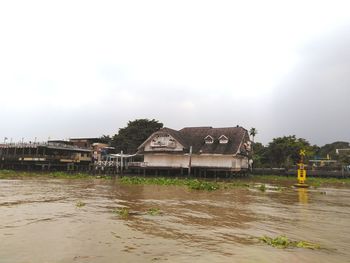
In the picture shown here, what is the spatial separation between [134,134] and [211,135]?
18585 mm

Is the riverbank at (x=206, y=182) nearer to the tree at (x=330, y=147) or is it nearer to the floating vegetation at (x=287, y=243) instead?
the floating vegetation at (x=287, y=243)

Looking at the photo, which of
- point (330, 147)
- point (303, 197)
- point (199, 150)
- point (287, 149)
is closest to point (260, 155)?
point (287, 149)

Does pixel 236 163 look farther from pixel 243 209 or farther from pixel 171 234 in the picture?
pixel 171 234

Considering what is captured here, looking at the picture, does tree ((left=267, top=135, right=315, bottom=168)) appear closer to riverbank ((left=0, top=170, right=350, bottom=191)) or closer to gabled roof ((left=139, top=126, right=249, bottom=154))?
riverbank ((left=0, top=170, right=350, bottom=191))

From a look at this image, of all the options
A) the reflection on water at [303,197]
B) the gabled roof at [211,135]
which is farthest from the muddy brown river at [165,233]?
the gabled roof at [211,135]

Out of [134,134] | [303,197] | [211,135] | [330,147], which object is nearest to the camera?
[303,197]

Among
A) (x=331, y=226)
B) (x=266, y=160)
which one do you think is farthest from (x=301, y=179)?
(x=266, y=160)

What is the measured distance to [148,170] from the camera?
44.2 metres

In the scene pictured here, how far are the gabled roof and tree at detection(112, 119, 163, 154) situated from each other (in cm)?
1233

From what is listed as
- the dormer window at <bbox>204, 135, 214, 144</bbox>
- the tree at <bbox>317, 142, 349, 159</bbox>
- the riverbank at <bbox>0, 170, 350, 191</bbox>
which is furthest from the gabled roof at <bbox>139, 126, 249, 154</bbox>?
the tree at <bbox>317, 142, 349, 159</bbox>

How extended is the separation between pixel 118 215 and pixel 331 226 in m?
7.29

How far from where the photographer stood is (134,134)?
58.8m

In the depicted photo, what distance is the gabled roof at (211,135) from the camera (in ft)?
138

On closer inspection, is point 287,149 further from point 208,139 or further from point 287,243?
point 287,243
